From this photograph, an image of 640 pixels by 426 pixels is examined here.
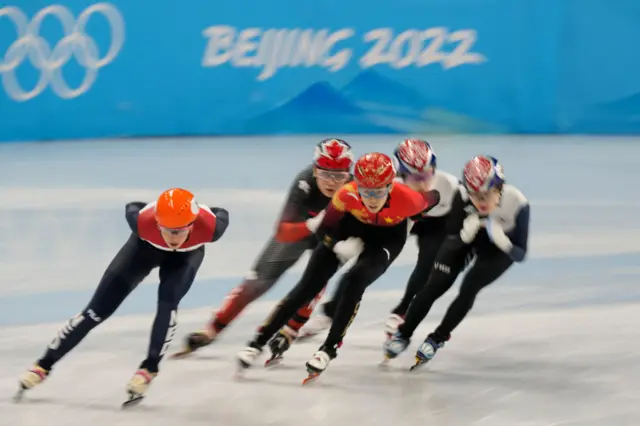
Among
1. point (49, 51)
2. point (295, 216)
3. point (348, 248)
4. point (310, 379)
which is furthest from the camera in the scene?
point (49, 51)

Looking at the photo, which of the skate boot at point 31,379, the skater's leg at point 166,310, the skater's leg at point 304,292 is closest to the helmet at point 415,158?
the skater's leg at point 304,292

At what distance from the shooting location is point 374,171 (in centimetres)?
475

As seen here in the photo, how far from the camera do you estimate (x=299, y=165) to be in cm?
1209

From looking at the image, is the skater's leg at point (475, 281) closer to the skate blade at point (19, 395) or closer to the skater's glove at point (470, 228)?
the skater's glove at point (470, 228)

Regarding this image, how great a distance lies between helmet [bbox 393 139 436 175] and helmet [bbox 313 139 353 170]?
10.3 inches

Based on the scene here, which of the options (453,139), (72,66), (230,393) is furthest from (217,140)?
(230,393)

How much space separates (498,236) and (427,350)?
655 mm

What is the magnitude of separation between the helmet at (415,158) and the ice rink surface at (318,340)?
0.95 m

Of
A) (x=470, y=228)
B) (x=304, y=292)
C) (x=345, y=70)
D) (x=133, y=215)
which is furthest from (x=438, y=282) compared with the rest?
(x=345, y=70)

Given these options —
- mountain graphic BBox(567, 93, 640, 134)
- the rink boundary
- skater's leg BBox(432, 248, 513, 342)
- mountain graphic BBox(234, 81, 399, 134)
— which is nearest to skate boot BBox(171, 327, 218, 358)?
skater's leg BBox(432, 248, 513, 342)

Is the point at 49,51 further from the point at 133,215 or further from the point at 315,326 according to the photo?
the point at 133,215

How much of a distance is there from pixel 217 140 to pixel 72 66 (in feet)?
6.85

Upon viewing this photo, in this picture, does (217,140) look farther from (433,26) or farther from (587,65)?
(587,65)

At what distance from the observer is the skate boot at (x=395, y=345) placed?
5207 millimetres
